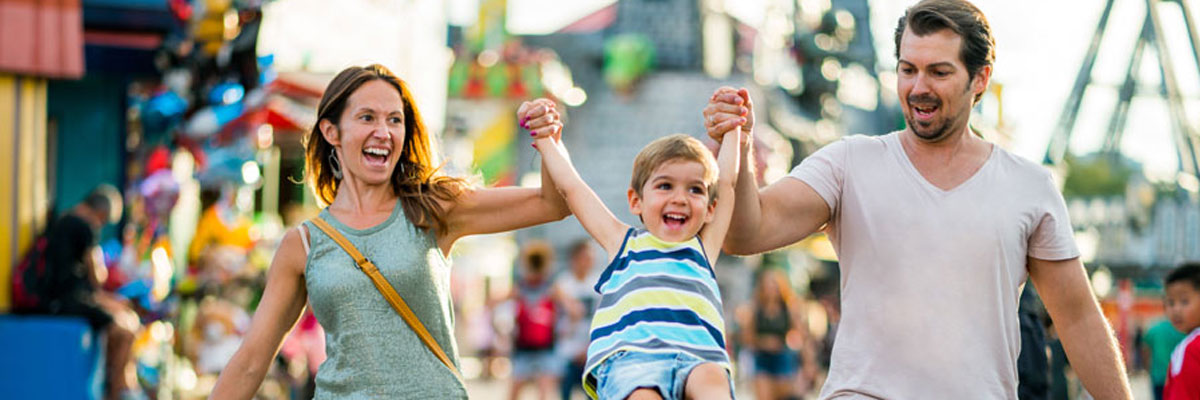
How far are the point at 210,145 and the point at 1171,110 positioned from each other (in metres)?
23.9

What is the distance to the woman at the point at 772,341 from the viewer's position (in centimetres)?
1459

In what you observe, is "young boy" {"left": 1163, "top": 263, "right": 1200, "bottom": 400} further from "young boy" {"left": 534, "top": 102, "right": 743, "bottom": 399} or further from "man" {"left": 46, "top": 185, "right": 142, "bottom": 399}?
"man" {"left": 46, "top": 185, "right": 142, "bottom": 399}

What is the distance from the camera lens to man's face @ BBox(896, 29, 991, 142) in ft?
15.4

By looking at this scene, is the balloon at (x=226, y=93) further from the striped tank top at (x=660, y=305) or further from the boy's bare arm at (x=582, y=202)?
the striped tank top at (x=660, y=305)

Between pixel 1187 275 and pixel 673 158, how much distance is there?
163 inches

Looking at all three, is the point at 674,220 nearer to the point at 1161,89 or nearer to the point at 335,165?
the point at 335,165

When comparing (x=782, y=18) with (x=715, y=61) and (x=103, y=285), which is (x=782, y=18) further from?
(x=103, y=285)

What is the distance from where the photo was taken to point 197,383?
49.9 feet

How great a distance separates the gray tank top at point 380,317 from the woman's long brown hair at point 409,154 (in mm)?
85

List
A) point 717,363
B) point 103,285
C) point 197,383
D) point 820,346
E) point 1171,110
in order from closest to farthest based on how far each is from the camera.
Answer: point 717,363, point 103,285, point 197,383, point 820,346, point 1171,110

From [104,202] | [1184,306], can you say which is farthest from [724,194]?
[104,202]

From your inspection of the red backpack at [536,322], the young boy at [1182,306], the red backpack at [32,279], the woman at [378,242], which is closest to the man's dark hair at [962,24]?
the woman at [378,242]

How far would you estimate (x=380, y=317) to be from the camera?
4.66 meters

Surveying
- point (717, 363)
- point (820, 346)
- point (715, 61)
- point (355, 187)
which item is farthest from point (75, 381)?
point (715, 61)
